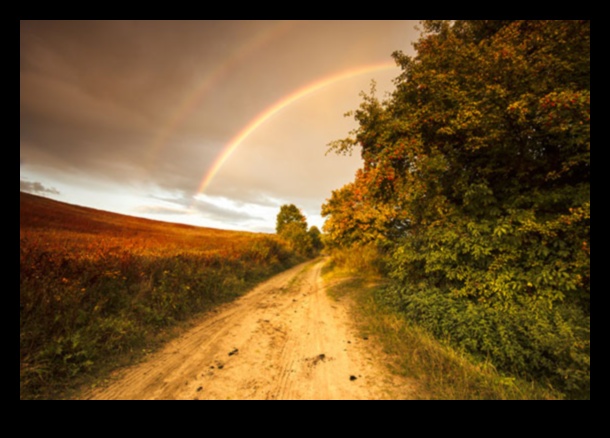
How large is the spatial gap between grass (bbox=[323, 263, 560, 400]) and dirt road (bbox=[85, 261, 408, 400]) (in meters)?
0.47

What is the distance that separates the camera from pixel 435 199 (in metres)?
6.52

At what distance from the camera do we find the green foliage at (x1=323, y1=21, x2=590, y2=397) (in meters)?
4.34

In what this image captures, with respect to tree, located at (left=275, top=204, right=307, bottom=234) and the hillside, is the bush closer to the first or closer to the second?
the hillside

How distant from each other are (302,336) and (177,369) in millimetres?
2896

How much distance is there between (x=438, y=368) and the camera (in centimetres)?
404

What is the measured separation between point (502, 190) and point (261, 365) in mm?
7669

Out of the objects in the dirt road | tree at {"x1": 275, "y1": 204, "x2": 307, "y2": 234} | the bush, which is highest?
tree at {"x1": 275, "y1": 204, "x2": 307, "y2": 234}

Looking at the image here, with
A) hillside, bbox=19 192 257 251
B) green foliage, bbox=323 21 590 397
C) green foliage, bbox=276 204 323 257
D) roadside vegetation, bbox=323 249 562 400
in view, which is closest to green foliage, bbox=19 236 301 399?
hillside, bbox=19 192 257 251

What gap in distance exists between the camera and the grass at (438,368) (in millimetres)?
3471

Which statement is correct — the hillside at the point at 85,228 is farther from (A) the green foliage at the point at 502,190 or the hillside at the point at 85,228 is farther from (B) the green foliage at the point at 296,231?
(B) the green foliage at the point at 296,231

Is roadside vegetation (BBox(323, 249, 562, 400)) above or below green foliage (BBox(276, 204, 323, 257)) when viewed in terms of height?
below

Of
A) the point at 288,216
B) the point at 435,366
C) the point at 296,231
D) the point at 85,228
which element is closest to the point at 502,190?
the point at 435,366

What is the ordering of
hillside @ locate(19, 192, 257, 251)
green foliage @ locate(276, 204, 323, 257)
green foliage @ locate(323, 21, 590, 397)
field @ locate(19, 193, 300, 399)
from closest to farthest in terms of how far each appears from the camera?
field @ locate(19, 193, 300, 399)
green foliage @ locate(323, 21, 590, 397)
hillside @ locate(19, 192, 257, 251)
green foliage @ locate(276, 204, 323, 257)
